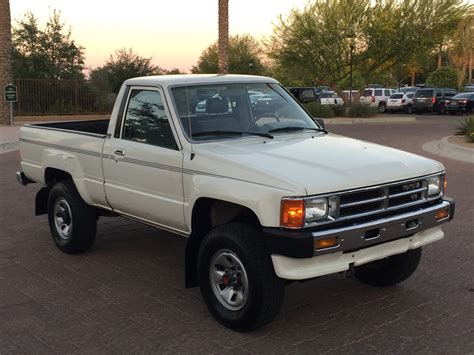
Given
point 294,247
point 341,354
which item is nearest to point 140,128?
point 294,247

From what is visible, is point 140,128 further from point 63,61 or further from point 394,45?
point 394,45

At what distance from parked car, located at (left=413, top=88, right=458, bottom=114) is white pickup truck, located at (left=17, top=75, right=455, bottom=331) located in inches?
1357

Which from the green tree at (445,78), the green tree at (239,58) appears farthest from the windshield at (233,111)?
the green tree at (445,78)

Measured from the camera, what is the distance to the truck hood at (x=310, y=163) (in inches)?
154

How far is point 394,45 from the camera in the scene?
1288 inches

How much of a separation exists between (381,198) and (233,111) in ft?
5.62

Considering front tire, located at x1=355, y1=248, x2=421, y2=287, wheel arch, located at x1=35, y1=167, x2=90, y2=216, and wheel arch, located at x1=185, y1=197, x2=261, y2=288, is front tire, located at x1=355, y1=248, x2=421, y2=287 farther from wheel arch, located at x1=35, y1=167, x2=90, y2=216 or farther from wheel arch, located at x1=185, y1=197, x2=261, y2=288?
wheel arch, located at x1=35, y1=167, x2=90, y2=216

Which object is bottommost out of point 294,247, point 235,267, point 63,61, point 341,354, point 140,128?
point 341,354

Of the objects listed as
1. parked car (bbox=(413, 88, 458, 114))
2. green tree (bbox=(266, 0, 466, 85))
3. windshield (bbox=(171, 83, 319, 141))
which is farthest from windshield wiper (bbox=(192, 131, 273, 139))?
parked car (bbox=(413, 88, 458, 114))

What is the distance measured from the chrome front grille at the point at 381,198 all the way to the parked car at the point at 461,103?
33521 millimetres

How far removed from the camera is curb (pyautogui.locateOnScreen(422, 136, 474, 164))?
14406mm

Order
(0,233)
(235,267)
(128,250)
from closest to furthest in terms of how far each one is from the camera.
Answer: (235,267)
(128,250)
(0,233)

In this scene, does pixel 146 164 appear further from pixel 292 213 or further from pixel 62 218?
pixel 62 218

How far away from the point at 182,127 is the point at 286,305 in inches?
67.7
